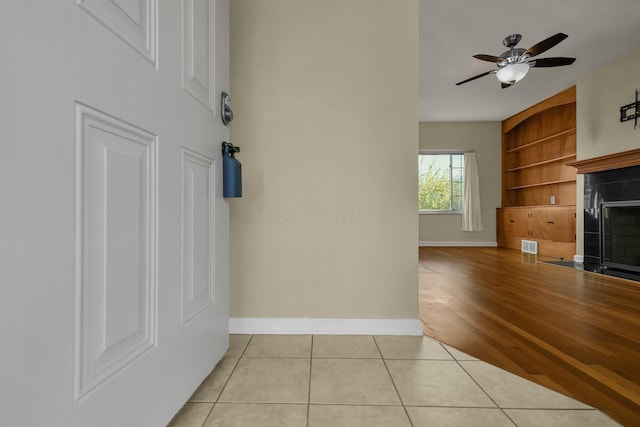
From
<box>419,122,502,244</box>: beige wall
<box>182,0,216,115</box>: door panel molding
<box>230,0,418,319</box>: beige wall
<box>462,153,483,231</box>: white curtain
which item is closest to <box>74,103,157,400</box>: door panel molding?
<box>182,0,216,115</box>: door panel molding

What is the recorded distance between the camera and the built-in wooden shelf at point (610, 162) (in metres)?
3.42

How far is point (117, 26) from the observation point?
0.69 meters

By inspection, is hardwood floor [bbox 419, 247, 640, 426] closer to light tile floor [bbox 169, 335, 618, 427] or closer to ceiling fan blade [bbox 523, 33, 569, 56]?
light tile floor [bbox 169, 335, 618, 427]

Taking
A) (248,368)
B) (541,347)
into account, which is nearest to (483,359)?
(541,347)

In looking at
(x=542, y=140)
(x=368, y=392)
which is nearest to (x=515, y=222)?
(x=542, y=140)

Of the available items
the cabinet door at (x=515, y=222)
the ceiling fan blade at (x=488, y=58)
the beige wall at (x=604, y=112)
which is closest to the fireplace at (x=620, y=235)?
the beige wall at (x=604, y=112)

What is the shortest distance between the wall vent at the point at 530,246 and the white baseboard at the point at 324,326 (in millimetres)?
4891

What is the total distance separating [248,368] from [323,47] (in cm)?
168

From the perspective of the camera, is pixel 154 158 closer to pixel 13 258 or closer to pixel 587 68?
pixel 13 258

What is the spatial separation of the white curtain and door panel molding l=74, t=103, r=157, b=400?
7.10m

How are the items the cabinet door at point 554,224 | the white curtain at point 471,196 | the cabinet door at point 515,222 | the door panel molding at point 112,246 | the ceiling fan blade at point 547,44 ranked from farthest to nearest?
the white curtain at point 471,196
the cabinet door at point 515,222
the cabinet door at point 554,224
the ceiling fan blade at point 547,44
the door panel molding at point 112,246

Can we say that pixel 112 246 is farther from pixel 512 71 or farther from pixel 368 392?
pixel 512 71

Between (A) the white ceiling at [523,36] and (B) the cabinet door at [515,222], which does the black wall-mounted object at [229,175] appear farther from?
(B) the cabinet door at [515,222]

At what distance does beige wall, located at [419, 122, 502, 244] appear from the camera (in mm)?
6969
